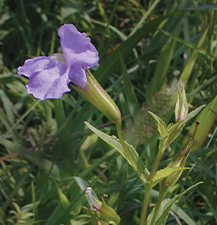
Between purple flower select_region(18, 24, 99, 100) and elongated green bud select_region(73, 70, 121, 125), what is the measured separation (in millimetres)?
33

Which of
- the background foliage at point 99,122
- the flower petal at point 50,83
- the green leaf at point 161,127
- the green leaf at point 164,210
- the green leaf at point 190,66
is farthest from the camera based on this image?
the green leaf at point 190,66

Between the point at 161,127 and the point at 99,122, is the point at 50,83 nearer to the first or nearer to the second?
the point at 161,127

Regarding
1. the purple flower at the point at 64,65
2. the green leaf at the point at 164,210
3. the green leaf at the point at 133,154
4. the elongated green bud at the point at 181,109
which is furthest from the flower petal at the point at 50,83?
the green leaf at the point at 164,210

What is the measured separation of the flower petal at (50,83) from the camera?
2.46ft

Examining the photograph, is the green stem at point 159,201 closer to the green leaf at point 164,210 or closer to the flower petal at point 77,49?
the green leaf at point 164,210

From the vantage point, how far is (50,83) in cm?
77

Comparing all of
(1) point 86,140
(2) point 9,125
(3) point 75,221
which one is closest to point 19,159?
(2) point 9,125

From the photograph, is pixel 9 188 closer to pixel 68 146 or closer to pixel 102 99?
pixel 68 146

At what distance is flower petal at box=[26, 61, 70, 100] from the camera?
749 mm

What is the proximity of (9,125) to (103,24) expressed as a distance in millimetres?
668

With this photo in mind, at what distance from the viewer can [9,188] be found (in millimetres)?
1459

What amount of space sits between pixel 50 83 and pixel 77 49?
0.27 ft

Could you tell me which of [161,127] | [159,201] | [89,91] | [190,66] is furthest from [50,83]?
[190,66]

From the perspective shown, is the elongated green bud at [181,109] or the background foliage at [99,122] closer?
the elongated green bud at [181,109]
